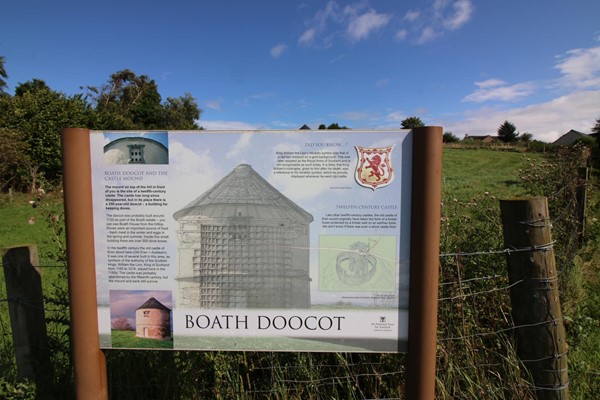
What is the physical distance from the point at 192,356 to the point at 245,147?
1581 millimetres

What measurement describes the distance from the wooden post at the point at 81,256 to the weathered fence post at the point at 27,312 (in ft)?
2.02

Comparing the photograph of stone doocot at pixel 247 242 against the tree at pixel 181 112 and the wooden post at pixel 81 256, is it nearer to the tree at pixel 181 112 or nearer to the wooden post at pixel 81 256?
the wooden post at pixel 81 256

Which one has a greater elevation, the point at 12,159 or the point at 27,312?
the point at 12,159

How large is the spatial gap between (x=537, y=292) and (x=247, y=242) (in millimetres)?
1788

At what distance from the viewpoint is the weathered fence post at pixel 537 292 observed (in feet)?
7.54

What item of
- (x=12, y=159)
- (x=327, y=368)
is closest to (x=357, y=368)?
(x=327, y=368)

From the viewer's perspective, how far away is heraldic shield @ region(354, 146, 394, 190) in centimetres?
202

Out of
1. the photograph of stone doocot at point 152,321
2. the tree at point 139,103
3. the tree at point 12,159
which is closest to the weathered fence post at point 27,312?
the photograph of stone doocot at point 152,321

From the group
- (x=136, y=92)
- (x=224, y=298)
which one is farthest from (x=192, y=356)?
(x=136, y=92)

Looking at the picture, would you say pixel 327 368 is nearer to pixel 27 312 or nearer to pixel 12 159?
pixel 27 312

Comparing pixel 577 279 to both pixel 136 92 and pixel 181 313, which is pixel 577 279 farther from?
pixel 136 92

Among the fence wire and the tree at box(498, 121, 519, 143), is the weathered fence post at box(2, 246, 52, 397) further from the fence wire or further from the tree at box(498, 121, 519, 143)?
the tree at box(498, 121, 519, 143)

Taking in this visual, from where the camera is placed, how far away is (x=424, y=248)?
2.01 m

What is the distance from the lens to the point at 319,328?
209cm
